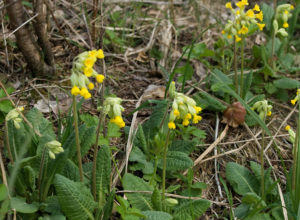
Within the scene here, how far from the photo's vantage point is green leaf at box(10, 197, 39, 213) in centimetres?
228

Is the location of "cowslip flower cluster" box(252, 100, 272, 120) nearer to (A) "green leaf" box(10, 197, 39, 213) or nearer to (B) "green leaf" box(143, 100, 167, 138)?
(B) "green leaf" box(143, 100, 167, 138)

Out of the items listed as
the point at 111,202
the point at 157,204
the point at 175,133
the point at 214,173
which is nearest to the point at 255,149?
the point at 214,173

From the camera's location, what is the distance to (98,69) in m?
3.98

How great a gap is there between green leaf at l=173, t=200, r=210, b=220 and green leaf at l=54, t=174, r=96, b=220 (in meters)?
0.58

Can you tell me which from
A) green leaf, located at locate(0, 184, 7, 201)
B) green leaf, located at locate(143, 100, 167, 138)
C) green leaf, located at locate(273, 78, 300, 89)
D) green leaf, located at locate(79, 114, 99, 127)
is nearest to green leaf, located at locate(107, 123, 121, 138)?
green leaf, located at locate(79, 114, 99, 127)

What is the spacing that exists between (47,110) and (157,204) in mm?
1356

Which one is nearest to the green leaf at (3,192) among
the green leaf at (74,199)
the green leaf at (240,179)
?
the green leaf at (74,199)

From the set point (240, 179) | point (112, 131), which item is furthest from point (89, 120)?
point (240, 179)

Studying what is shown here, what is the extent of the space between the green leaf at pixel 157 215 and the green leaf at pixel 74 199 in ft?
1.09

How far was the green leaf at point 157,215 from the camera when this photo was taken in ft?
7.91

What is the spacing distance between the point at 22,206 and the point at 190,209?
41.0 inches

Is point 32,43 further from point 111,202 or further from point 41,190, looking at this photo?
point 111,202

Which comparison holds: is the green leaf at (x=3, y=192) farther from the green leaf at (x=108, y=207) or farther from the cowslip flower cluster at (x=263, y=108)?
the cowslip flower cluster at (x=263, y=108)

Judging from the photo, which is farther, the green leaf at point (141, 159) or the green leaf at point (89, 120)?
the green leaf at point (89, 120)
